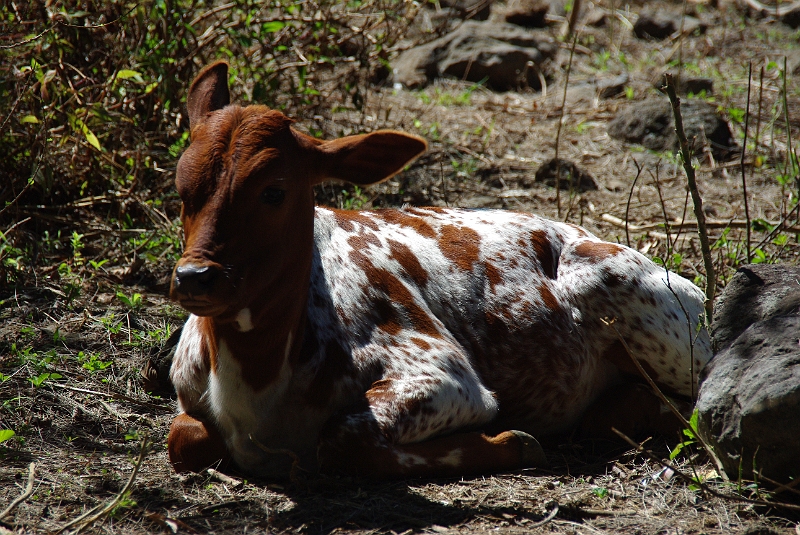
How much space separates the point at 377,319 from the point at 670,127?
5204 millimetres

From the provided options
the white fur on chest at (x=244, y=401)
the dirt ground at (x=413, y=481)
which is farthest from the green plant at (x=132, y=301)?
the white fur on chest at (x=244, y=401)

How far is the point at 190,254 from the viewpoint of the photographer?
321 cm

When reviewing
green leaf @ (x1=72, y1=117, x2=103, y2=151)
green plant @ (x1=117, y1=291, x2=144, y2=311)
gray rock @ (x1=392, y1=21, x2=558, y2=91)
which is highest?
gray rock @ (x1=392, y1=21, x2=558, y2=91)

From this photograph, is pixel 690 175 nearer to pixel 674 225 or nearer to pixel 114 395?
pixel 674 225

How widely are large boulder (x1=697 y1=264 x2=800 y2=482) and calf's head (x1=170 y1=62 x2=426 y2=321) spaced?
155 cm

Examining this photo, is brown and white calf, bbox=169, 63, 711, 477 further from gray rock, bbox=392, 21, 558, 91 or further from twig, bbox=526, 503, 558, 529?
gray rock, bbox=392, 21, 558, 91

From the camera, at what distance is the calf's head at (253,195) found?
324 cm

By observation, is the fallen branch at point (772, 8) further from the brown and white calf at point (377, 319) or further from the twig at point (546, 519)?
the twig at point (546, 519)

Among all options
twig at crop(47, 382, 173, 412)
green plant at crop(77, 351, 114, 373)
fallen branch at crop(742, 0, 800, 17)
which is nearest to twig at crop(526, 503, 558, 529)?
twig at crop(47, 382, 173, 412)

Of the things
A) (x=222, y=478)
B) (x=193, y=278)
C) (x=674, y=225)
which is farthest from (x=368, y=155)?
(x=674, y=225)

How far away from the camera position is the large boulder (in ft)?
10.4

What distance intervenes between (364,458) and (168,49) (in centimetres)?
399

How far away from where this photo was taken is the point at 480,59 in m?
10.4

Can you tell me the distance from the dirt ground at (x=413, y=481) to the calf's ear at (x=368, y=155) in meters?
1.32
